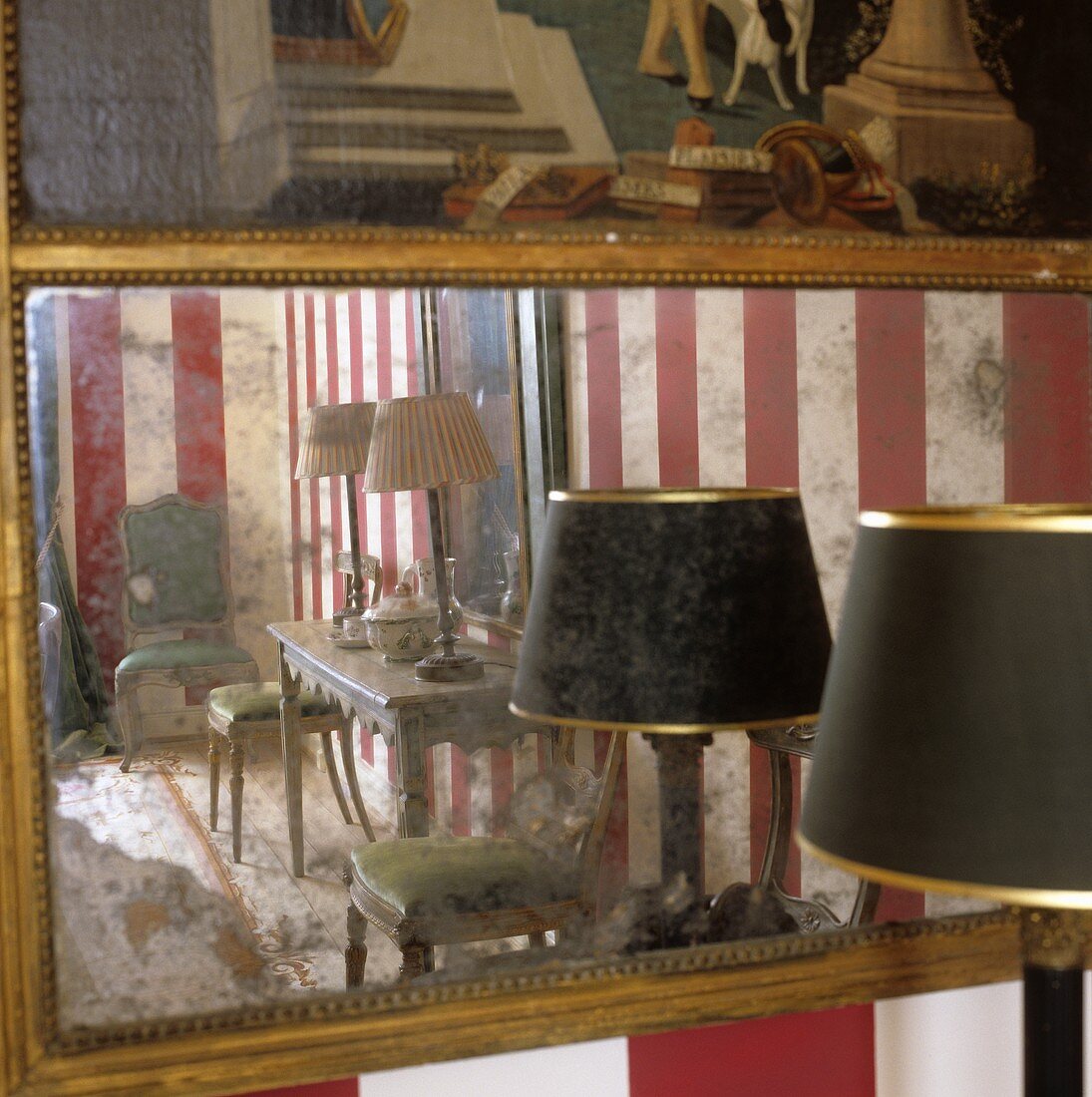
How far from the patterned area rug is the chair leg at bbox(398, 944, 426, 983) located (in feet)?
0.21

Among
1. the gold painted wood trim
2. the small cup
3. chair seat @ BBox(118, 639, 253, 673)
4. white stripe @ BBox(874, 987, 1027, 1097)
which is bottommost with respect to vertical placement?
white stripe @ BBox(874, 987, 1027, 1097)

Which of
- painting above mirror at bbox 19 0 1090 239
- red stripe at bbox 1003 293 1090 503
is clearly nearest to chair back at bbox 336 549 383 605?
painting above mirror at bbox 19 0 1090 239

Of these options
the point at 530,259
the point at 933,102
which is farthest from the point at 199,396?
the point at 933,102

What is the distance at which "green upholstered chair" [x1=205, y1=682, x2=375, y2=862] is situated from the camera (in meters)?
1.30

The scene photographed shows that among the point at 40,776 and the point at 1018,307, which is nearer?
the point at 40,776

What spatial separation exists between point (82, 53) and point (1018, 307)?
1.06 meters

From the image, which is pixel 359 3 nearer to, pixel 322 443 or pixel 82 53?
pixel 82 53

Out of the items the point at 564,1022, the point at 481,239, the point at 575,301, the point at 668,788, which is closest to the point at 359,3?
the point at 481,239

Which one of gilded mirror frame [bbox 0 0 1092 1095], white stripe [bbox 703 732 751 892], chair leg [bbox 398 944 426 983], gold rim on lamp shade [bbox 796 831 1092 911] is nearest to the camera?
gold rim on lamp shade [bbox 796 831 1092 911]

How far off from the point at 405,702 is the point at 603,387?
40 centimetres

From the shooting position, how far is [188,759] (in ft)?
4.25

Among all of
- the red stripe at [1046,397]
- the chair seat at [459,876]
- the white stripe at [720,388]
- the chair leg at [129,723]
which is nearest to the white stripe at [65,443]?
the chair leg at [129,723]

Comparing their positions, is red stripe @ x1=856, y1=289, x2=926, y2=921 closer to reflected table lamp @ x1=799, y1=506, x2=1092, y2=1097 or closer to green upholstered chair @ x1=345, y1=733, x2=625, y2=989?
green upholstered chair @ x1=345, y1=733, x2=625, y2=989

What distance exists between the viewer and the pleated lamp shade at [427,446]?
1.34 m
